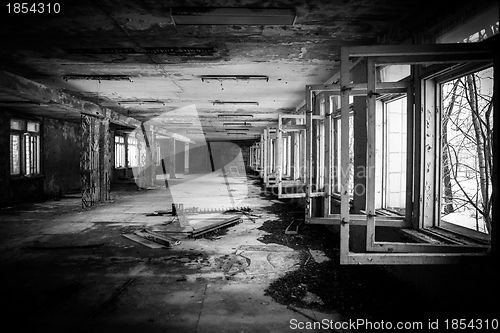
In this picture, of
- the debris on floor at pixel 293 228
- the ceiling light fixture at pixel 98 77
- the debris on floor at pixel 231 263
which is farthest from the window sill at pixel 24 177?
the debris on floor at pixel 293 228

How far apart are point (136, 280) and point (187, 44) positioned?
325cm

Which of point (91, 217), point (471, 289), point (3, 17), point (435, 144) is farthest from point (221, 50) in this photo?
point (91, 217)

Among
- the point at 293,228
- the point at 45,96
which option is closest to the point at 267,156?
the point at 293,228

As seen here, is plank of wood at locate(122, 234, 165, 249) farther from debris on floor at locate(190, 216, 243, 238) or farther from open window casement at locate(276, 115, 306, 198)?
open window casement at locate(276, 115, 306, 198)

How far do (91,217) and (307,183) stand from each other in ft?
19.1

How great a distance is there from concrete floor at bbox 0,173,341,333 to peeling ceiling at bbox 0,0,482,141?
A: 3082mm

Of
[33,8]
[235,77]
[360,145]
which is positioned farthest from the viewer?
[235,77]

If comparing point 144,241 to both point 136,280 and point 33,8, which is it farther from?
point 33,8

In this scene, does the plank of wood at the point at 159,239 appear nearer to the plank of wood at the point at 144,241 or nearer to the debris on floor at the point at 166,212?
the plank of wood at the point at 144,241

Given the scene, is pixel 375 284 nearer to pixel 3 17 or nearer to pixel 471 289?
pixel 471 289

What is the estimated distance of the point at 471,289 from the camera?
7.70 ft

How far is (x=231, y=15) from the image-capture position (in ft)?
10.2

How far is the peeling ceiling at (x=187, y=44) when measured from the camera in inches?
122

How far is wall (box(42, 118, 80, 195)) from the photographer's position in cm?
1167
